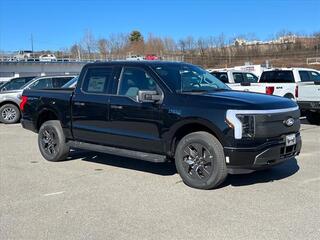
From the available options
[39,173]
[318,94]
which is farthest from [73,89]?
[318,94]

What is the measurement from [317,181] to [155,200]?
2.57 m

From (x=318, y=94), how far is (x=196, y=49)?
117 metres

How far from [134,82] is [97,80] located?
0.91m

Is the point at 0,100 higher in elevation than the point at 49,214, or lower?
higher

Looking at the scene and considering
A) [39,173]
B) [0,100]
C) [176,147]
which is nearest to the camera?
[176,147]

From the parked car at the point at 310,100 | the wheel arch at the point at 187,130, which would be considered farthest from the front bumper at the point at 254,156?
the parked car at the point at 310,100

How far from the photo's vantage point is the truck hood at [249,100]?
6.36m

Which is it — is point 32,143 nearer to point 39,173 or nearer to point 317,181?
point 39,173

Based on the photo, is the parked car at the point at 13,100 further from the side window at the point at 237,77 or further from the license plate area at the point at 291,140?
the license plate area at the point at 291,140

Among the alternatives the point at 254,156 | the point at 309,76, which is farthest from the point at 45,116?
the point at 309,76

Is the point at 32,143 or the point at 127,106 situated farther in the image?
the point at 32,143

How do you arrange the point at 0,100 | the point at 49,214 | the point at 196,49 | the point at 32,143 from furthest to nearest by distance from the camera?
the point at 196,49, the point at 0,100, the point at 32,143, the point at 49,214

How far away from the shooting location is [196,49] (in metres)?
129

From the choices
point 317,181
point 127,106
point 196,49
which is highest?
point 196,49
